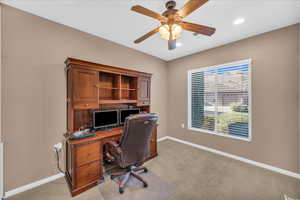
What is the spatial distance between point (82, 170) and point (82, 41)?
226cm

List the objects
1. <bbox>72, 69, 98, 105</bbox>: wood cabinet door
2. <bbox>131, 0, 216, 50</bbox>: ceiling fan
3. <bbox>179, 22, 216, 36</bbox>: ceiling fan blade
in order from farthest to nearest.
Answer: <bbox>72, 69, 98, 105</bbox>: wood cabinet door < <bbox>179, 22, 216, 36</bbox>: ceiling fan blade < <bbox>131, 0, 216, 50</bbox>: ceiling fan

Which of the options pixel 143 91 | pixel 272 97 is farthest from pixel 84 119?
pixel 272 97

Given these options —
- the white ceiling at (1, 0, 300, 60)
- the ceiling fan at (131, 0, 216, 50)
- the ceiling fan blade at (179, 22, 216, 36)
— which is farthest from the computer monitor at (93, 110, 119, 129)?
the ceiling fan blade at (179, 22, 216, 36)

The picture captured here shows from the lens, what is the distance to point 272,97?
2299 mm

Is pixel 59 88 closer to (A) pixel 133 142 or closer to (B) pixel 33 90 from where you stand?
(B) pixel 33 90

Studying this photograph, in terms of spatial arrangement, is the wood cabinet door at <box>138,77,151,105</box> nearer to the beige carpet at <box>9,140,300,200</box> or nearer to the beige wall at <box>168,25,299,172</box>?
the beige carpet at <box>9,140,300,200</box>

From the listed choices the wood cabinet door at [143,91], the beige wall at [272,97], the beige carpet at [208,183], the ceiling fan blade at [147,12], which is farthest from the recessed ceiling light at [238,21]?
the beige carpet at [208,183]

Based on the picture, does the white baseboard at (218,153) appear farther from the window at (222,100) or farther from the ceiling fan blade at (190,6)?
the ceiling fan blade at (190,6)

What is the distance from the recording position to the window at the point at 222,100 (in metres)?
2.65

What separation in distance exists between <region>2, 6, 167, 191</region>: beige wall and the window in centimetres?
300

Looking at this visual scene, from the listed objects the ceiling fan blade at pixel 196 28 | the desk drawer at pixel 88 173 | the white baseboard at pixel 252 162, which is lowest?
the white baseboard at pixel 252 162

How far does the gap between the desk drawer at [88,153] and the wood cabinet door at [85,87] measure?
2.28 feet

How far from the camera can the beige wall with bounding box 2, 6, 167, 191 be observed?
5.52 ft

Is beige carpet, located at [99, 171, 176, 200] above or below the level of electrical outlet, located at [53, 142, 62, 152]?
below
